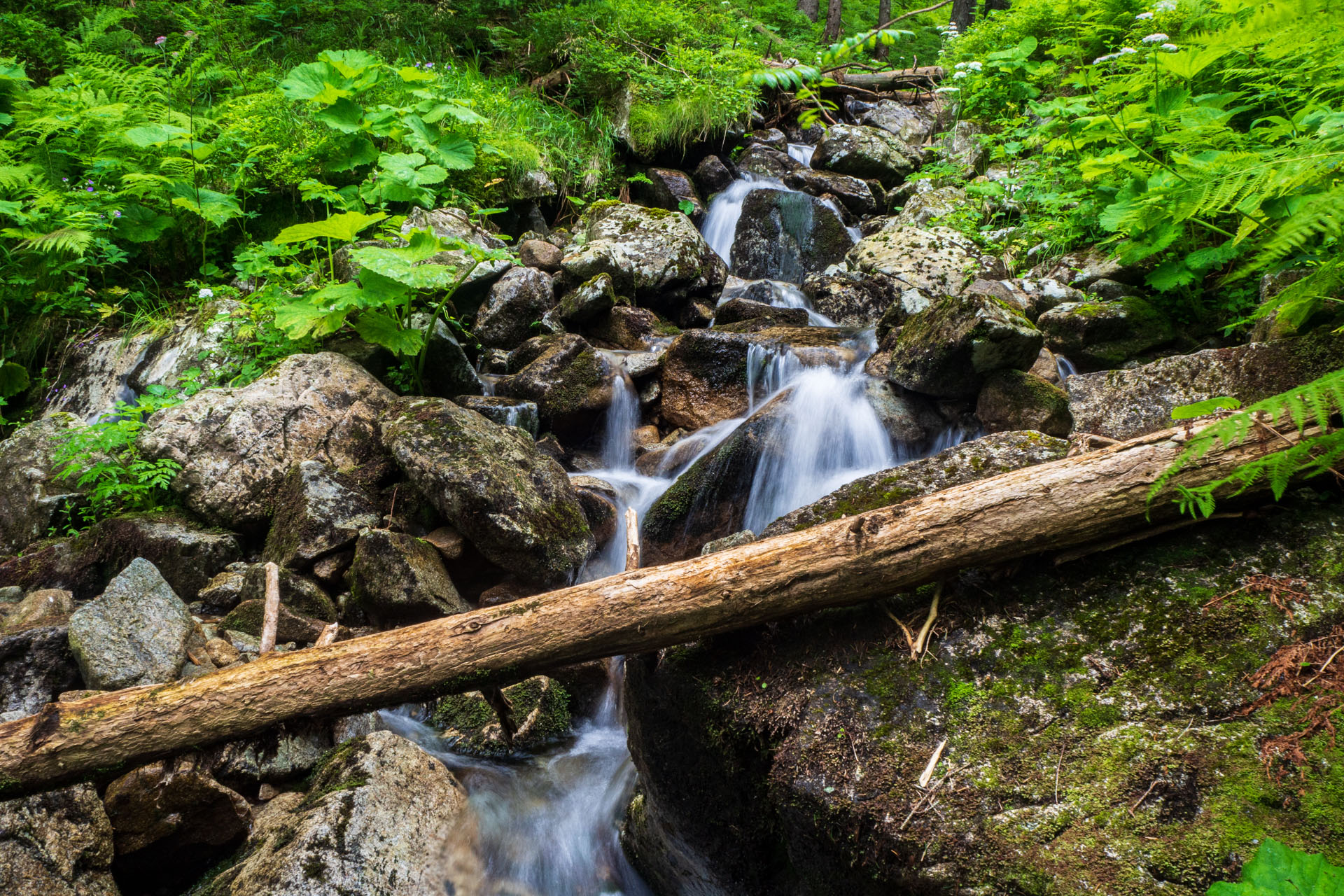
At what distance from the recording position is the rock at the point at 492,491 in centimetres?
468

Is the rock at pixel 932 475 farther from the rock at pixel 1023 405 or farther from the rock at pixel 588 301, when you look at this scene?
the rock at pixel 588 301

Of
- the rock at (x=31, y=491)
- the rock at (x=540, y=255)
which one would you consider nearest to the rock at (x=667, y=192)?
the rock at (x=540, y=255)

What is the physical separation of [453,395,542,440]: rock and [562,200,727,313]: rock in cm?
231

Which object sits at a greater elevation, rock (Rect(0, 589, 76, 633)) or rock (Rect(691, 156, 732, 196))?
rock (Rect(691, 156, 732, 196))

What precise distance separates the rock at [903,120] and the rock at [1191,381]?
30.2ft

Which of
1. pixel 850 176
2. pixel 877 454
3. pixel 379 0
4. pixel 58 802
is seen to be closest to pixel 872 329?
pixel 877 454

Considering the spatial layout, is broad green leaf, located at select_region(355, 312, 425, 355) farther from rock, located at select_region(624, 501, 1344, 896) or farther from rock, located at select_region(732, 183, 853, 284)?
rock, located at select_region(732, 183, 853, 284)

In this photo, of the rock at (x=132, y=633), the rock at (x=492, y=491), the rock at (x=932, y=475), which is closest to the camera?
the rock at (x=932, y=475)

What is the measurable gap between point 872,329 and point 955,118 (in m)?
5.92

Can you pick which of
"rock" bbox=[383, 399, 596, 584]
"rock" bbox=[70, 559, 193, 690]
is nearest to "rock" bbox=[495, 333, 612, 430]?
"rock" bbox=[383, 399, 596, 584]

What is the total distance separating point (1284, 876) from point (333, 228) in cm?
562

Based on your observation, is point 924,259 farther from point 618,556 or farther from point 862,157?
point 618,556

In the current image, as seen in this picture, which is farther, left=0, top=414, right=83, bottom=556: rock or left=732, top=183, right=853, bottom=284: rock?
left=732, top=183, right=853, bottom=284: rock

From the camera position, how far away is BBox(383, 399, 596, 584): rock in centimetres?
468
